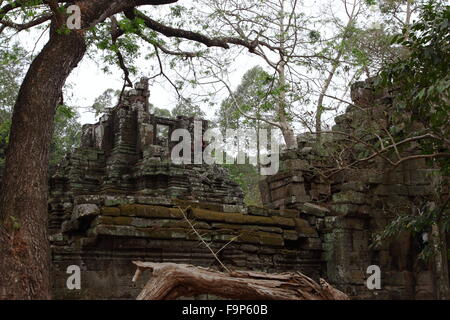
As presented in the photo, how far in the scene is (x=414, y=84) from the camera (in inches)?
286

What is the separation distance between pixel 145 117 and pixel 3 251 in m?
15.3

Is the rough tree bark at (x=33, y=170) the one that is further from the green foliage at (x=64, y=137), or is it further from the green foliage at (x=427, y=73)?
the green foliage at (x=64, y=137)

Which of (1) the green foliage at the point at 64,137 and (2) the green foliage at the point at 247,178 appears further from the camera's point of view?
(1) the green foliage at the point at 64,137

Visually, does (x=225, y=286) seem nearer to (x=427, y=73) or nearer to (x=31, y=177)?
(x=31, y=177)

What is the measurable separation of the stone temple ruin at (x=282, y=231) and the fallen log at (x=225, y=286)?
3137 mm

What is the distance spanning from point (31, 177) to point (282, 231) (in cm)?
398

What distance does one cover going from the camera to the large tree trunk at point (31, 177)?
5379mm

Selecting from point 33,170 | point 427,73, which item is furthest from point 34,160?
point 427,73

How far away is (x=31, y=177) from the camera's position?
19.3ft

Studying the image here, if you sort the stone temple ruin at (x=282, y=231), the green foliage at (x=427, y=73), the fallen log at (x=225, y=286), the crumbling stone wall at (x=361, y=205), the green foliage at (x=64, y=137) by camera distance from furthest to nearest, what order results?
the green foliage at (x=64, y=137) < the crumbling stone wall at (x=361, y=205) < the stone temple ruin at (x=282, y=231) < the green foliage at (x=427, y=73) < the fallen log at (x=225, y=286)

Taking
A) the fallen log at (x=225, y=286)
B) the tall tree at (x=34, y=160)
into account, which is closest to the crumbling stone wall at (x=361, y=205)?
the tall tree at (x=34, y=160)

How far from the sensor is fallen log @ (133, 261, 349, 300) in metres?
3.78

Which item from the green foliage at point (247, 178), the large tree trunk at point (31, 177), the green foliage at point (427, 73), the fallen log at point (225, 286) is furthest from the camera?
the green foliage at point (247, 178)

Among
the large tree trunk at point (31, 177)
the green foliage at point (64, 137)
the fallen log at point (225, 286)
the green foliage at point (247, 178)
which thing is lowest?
the fallen log at point (225, 286)
